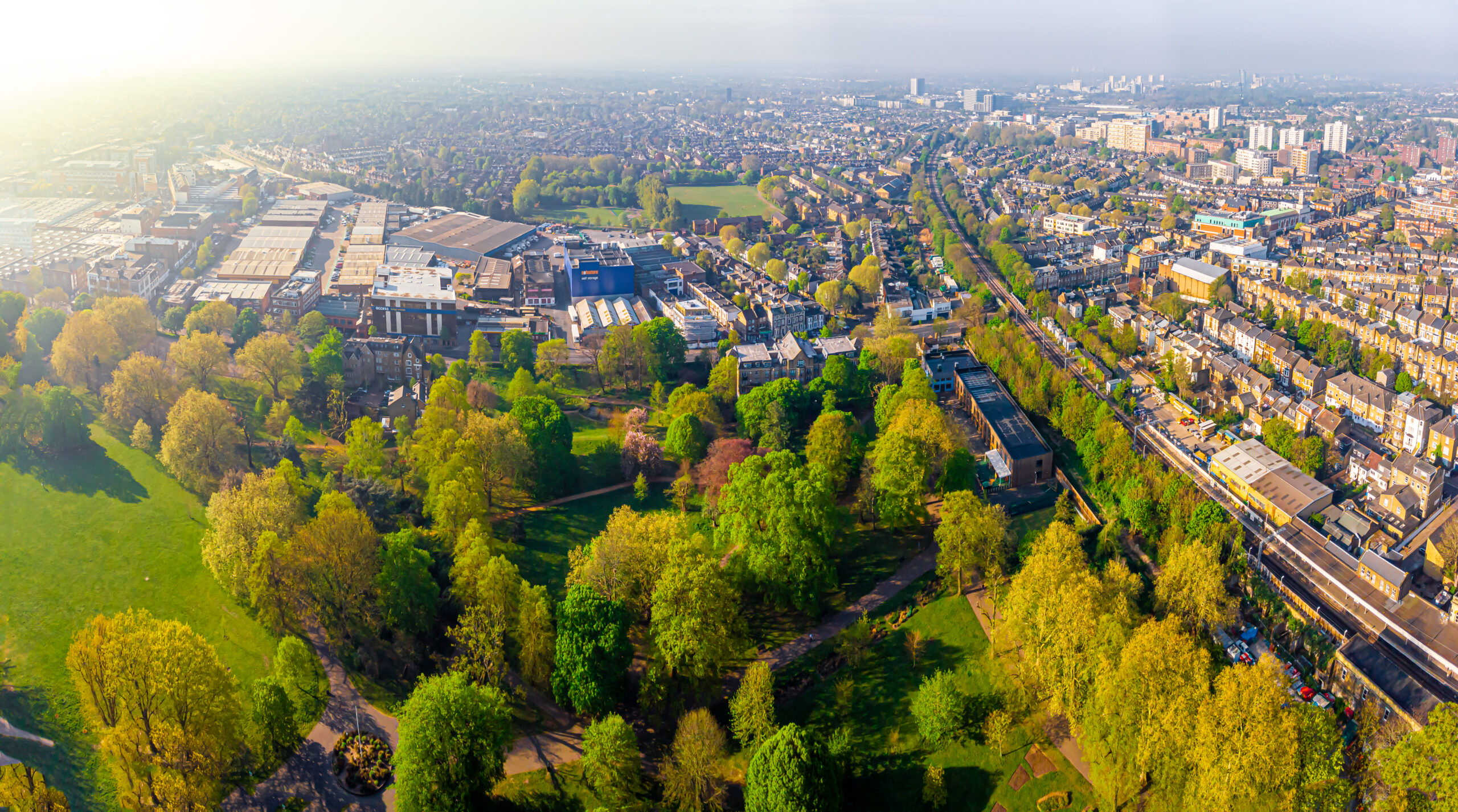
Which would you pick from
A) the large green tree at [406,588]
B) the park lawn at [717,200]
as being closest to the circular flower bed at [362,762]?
the large green tree at [406,588]

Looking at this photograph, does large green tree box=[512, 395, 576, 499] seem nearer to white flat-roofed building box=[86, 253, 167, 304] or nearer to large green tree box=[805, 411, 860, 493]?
large green tree box=[805, 411, 860, 493]

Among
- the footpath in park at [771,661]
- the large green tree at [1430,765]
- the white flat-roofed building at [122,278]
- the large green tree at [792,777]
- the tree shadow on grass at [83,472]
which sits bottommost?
the footpath in park at [771,661]

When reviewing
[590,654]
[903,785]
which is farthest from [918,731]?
[590,654]

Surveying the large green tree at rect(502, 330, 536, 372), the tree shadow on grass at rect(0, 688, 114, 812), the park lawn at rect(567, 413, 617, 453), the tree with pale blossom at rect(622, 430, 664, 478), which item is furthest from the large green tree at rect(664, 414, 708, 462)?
the tree shadow on grass at rect(0, 688, 114, 812)

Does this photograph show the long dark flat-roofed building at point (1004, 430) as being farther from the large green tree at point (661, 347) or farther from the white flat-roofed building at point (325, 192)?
the white flat-roofed building at point (325, 192)

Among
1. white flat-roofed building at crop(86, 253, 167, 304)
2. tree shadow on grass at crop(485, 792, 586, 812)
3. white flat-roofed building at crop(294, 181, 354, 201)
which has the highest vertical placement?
white flat-roofed building at crop(294, 181, 354, 201)

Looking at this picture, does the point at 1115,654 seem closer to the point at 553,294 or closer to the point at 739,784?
the point at 739,784
